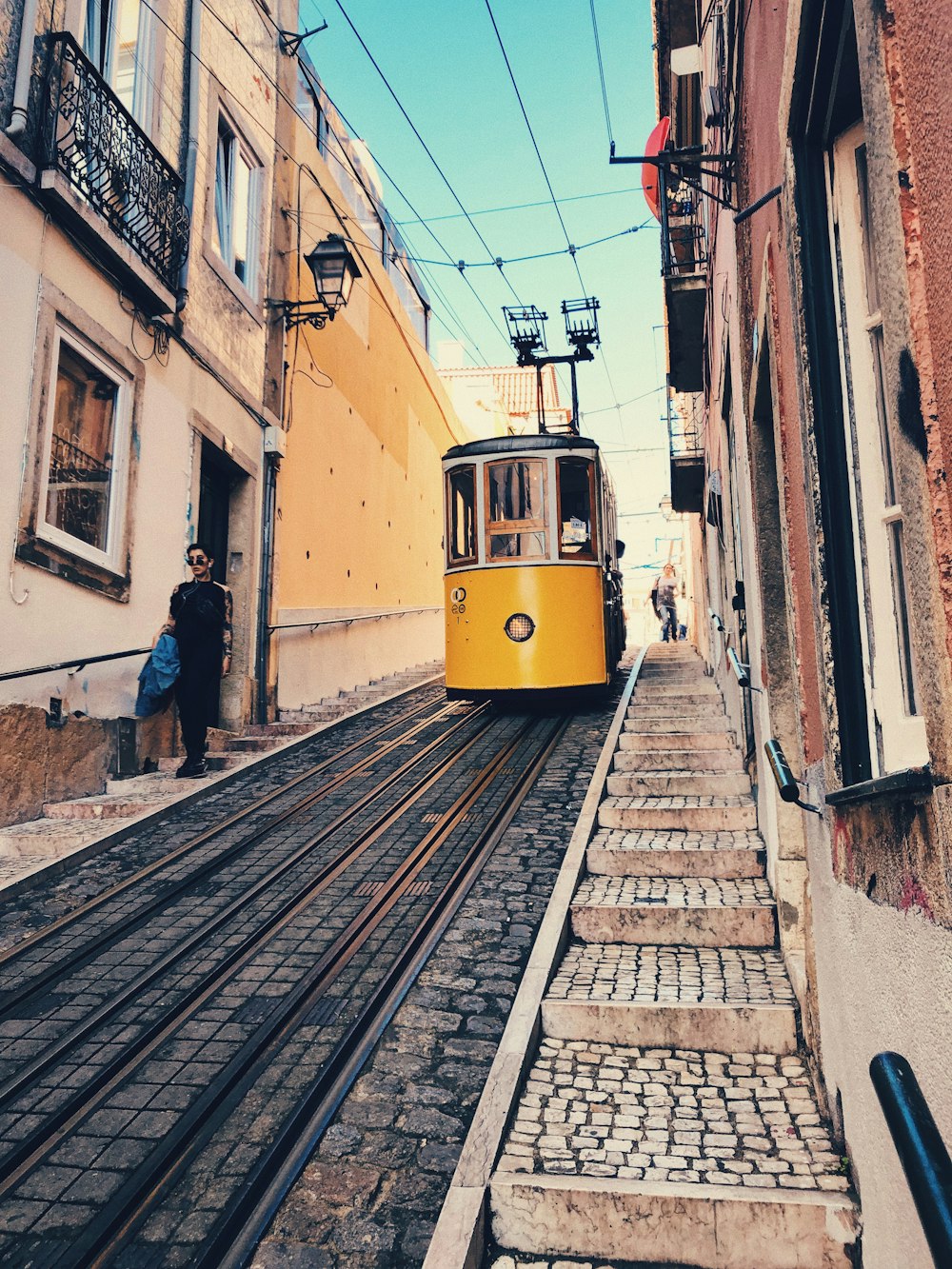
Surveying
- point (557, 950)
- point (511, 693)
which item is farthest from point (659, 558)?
point (557, 950)

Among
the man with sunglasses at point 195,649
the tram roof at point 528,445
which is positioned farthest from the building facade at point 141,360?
the tram roof at point 528,445

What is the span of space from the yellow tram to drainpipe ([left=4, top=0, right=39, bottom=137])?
4982 mm

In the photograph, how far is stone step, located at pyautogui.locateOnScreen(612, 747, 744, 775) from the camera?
20.3ft

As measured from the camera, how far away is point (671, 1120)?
288cm

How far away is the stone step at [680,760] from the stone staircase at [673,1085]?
64 cm

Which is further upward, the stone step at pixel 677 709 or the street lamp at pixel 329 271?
the street lamp at pixel 329 271

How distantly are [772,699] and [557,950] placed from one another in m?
1.49

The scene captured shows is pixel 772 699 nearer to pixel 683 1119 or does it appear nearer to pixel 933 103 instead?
pixel 683 1119

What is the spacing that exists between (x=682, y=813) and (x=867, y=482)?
3.47 metres

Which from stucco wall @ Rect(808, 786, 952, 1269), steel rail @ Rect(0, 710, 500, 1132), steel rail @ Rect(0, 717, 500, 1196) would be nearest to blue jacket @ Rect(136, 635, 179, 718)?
steel rail @ Rect(0, 710, 500, 1132)

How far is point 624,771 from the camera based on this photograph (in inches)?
258

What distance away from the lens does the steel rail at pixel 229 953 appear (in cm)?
303

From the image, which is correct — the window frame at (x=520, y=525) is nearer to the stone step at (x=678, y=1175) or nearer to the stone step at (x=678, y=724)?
the stone step at (x=678, y=724)

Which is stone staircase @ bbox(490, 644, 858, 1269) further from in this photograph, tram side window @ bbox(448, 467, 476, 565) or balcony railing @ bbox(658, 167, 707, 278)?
balcony railing @ bbox(658, 167, 707, 278)
